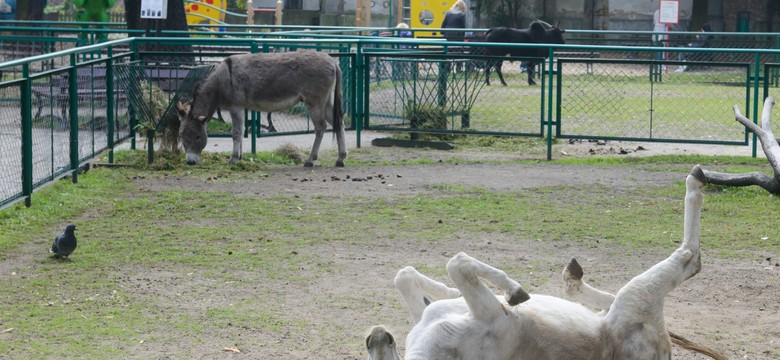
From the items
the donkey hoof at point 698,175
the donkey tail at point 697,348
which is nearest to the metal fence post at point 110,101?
the donkey hoof at point 698,175

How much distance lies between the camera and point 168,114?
543 inches

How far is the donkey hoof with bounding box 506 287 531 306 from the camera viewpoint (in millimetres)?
4367

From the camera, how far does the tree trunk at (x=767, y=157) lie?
10263 millimetres

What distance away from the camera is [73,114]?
11.8 meters

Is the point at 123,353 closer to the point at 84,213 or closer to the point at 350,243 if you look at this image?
the point at 350,243

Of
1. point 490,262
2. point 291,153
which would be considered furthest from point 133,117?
point 490,262

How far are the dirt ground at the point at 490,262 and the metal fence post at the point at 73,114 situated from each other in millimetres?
778

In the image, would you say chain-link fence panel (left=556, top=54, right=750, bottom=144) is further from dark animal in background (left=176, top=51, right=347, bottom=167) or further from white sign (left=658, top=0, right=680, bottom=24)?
white sign (left=658, top=0, right=680, bottom=24)

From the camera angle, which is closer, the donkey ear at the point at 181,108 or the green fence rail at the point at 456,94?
the green fence rail at the point at 456,94

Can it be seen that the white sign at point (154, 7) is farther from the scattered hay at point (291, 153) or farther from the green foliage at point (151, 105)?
the scattered hay at point (291, 153)

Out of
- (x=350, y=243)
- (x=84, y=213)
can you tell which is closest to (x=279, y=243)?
(x=350, y=243)

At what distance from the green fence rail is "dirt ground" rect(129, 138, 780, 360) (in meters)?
1.27

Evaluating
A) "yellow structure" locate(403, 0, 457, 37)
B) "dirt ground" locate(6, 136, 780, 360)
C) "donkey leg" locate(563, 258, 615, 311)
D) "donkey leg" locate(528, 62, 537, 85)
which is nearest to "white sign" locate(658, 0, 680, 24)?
"yellow structure" locate(403, 0, 457, 37)

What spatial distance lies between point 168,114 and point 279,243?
5.04 m
